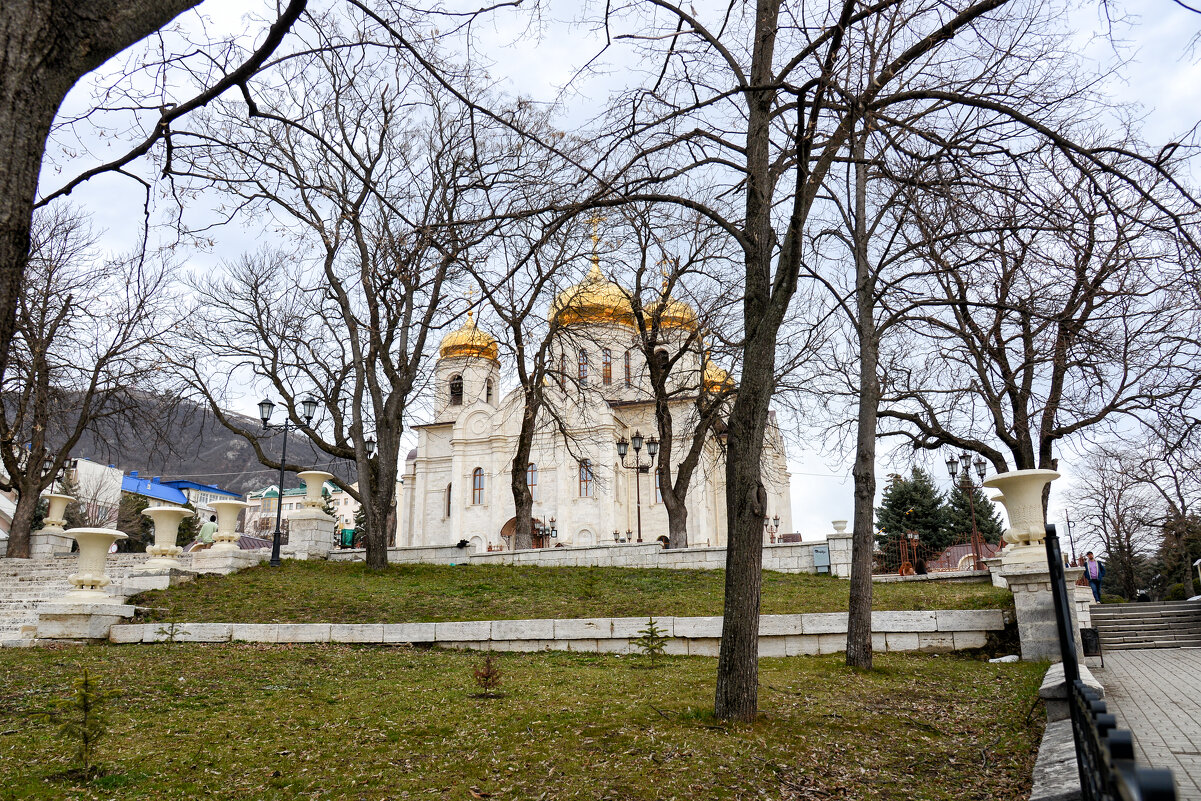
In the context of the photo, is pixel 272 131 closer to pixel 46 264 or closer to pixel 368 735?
pixel 46 264

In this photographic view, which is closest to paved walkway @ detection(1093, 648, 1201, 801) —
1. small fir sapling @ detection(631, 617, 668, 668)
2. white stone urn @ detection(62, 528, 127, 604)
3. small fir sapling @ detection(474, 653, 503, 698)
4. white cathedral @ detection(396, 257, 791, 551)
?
small fir sapling @ detection(631, 617, 668, 668)

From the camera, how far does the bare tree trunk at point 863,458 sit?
948cm

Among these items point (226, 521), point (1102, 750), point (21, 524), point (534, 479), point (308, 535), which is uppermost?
point (534, 479)

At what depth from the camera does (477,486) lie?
44.3 m

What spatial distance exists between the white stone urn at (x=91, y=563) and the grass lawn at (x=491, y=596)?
78 cm

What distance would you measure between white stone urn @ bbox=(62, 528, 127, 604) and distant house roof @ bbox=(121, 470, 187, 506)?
5789cm

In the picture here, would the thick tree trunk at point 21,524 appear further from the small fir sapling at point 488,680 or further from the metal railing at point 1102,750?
the metal railing at point 1102,750

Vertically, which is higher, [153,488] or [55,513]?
[153,488]

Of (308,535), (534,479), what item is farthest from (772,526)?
(308,535)

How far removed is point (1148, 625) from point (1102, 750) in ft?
58.8

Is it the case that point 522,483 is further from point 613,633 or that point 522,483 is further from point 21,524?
point 21,524

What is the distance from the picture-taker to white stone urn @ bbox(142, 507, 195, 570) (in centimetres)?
1644

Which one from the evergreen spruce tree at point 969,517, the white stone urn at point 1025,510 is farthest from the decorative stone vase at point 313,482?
the evergreen spruce tree at point 969,517

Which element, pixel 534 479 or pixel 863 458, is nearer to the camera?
pixel 863 458
